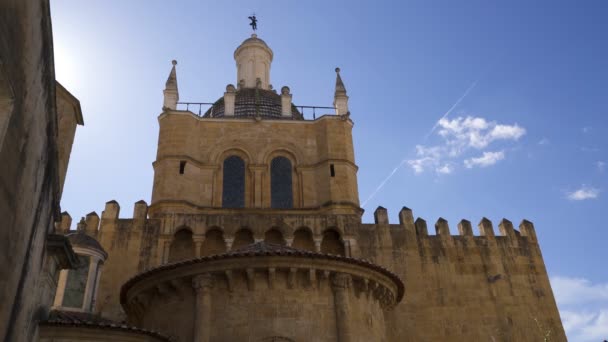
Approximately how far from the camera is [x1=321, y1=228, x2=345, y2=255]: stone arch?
2405 cm

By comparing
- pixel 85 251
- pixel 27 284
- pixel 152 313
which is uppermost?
pixel 85 251

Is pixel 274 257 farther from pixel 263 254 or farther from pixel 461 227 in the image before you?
pixel 461 227

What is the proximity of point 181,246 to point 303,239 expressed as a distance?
16.9 feet

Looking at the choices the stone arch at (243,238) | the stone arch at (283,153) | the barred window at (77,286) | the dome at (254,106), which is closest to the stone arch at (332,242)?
the stone arch at (243,238)

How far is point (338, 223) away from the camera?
24156mm

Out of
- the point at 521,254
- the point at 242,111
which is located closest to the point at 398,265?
the point at 521,254

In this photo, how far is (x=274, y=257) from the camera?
536 inches

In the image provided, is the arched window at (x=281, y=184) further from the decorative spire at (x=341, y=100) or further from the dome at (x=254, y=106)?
the decorative spire at (x=341, y=100)

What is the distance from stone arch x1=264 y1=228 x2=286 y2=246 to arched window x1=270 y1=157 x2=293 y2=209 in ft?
11.2

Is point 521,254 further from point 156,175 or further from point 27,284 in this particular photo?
point 27,284

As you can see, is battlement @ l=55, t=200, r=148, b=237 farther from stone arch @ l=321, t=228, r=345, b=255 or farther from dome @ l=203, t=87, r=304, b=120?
dome @ l=203, t=87, r=304, b=120

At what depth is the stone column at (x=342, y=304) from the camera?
44.1 ft

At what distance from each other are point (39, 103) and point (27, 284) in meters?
3.08

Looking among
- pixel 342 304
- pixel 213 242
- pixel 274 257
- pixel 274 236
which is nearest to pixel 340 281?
pixel 342 304
